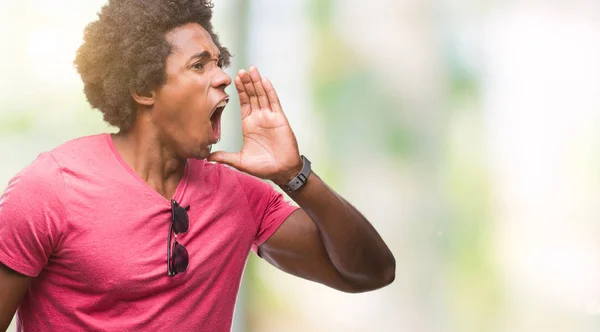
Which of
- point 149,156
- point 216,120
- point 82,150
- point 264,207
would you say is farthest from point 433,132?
point 82,150

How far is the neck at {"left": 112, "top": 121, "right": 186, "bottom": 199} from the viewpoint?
1422 mm

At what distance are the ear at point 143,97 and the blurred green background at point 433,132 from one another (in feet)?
2.63

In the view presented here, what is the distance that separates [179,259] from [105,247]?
0.14m

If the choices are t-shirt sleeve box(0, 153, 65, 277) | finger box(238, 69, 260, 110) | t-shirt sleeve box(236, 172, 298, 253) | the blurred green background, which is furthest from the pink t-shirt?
the blurred green background

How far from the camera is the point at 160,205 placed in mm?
1390

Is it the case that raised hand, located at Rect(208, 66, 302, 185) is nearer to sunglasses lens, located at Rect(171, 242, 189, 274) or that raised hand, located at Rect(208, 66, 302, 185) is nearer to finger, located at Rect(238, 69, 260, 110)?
finger, located at Rect(238, 69, 260, 110)

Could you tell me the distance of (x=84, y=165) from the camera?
1.36 metres

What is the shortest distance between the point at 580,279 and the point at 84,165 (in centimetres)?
158

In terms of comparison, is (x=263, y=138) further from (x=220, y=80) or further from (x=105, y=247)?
(x=105, y=247)

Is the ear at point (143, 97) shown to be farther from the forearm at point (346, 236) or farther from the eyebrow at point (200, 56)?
the forearm at point (346, 236)

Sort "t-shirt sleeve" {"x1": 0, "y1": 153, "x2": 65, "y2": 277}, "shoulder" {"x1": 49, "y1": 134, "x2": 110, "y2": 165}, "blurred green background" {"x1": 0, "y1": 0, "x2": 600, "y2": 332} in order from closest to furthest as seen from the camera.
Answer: "t-shirt sleeve" {"x1": 0, "y1": 153, "x2": 65, "y2": 277}, "shoulder" {"x1": 49, "y1": 134, "x2": 110, "y2": 165}, "blurred green background" {"x1": 0, "y1": 0, "x2": 600, "y2": 332}

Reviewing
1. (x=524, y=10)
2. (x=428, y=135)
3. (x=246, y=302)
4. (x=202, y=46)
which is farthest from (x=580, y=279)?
(x=202, y=46)

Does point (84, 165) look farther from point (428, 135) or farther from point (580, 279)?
point (580, 279)

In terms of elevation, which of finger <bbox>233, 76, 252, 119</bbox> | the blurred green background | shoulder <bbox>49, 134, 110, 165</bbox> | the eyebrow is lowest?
the blurred green background
